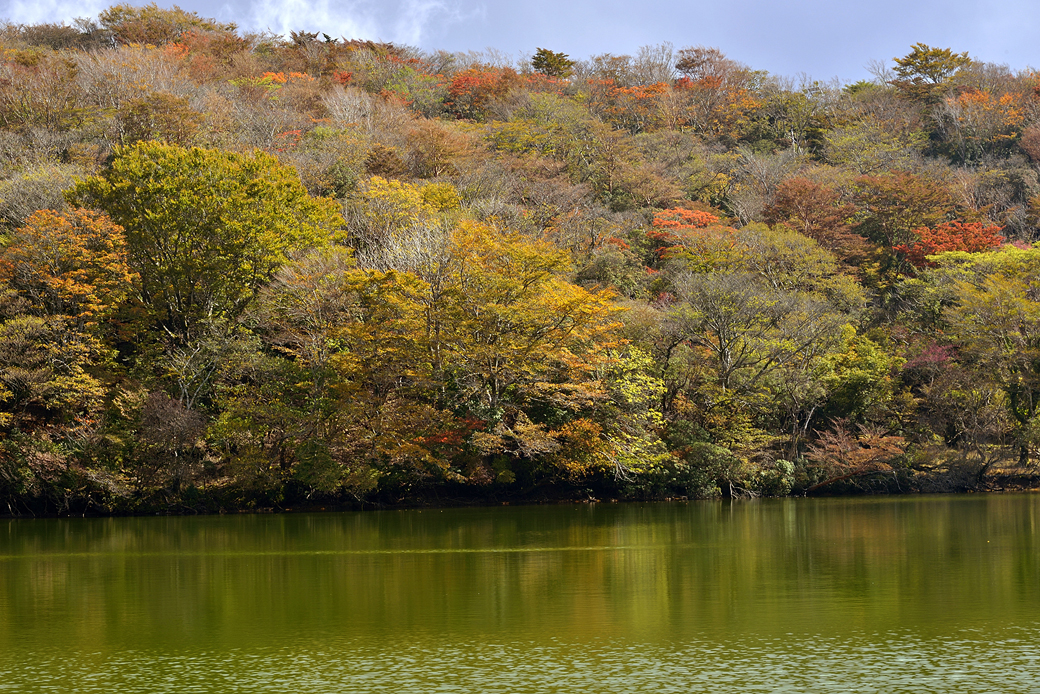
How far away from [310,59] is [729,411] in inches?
1860

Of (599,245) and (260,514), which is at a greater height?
(599,245)

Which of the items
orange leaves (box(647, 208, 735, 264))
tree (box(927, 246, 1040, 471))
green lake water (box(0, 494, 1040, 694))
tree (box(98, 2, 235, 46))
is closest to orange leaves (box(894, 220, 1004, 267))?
tree (box(927, 246, 1040, 471))

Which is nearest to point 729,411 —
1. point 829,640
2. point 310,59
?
point 829,640

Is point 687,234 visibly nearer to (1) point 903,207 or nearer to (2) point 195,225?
(1) point 903,207

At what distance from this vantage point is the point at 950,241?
4891 cm

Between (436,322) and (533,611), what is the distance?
2097 cm

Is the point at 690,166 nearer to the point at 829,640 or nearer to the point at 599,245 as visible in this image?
the point at 599,245

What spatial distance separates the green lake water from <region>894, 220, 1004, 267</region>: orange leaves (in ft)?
88.9

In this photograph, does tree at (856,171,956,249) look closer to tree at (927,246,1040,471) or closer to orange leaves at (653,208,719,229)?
orange leaves at (653,208,719,229)

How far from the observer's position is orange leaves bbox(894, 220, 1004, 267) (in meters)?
48.4

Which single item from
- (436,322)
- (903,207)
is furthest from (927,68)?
(436,322)

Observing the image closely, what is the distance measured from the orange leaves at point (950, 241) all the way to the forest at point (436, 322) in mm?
155

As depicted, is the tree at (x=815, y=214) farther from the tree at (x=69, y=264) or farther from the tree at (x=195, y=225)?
the tree at (x=69, y=264)

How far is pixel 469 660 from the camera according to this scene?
33.0ft
